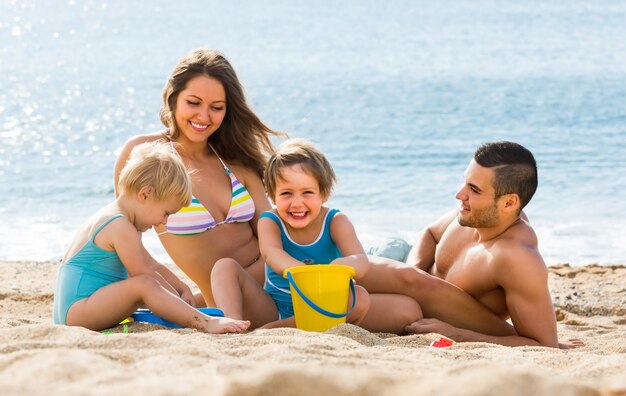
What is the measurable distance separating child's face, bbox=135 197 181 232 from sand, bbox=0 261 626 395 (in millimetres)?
485

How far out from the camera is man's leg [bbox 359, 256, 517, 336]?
183 inches

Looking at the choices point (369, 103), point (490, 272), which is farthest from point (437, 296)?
point (369, 103)

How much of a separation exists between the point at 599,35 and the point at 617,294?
22.5m

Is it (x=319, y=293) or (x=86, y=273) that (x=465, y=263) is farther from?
(x=86, y=273)

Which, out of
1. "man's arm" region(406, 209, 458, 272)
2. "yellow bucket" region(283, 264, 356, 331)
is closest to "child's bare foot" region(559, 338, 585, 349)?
"man's arm" region(406, 209, 458, 272)

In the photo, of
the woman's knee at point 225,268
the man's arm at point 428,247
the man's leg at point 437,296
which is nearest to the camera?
the woman's knee at point 225,268

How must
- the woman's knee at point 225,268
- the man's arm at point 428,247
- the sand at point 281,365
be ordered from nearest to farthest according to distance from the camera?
1. the sand at point 281,365
2. the woman's knee at point 225,268
3. the man's arm at point 428,247

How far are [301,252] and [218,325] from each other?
0.67 m

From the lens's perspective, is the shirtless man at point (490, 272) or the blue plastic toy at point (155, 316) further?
the shirtless man at point (490, 272)

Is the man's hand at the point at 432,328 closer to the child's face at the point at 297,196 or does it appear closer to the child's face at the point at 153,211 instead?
the child's face at the point at 297,196

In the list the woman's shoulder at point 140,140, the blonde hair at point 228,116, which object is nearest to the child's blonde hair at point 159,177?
the woman's shoulder at point 140,140

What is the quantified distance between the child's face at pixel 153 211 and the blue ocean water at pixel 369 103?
1.66 metres

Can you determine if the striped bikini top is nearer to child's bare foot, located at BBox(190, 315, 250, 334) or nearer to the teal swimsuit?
the teal swimsuit

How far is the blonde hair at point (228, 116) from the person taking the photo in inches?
196
